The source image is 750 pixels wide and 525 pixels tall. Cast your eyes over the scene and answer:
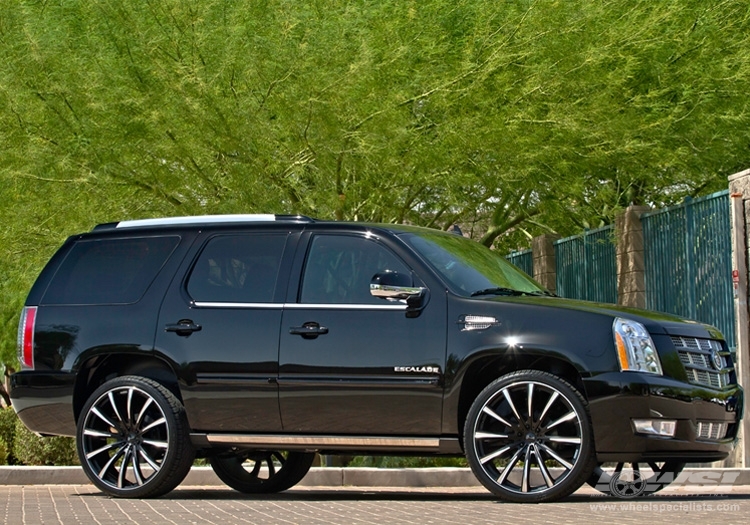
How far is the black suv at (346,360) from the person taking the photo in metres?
8.96

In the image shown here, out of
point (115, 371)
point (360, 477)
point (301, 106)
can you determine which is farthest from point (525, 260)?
point (115, 371)

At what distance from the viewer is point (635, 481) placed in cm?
1034

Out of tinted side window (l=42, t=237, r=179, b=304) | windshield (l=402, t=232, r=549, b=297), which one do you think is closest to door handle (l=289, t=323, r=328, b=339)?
windshield (l=402, t=232, r=549, b=297)

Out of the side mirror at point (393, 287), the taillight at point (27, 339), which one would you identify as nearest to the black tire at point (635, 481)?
the side mirror at point (393, 287)

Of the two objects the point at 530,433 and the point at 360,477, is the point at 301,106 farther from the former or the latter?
the point at 530,433

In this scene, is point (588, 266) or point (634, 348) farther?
point (588, 266)

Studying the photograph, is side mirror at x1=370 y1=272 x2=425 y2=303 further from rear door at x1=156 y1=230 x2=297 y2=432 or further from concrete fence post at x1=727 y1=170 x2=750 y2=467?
concrete fence post at x1=727 y1=170 x2=750 y2=467

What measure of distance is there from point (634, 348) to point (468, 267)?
1.62 m

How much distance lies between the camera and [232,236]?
10.4 meters

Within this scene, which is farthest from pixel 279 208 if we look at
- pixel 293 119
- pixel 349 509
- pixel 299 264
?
pixel 349 509

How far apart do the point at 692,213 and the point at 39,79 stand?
743 centimetres

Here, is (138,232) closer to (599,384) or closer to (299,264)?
(299,264)

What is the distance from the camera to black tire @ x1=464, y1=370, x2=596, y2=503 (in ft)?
29.3

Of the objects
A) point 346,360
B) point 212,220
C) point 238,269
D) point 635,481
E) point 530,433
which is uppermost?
point 212,220
